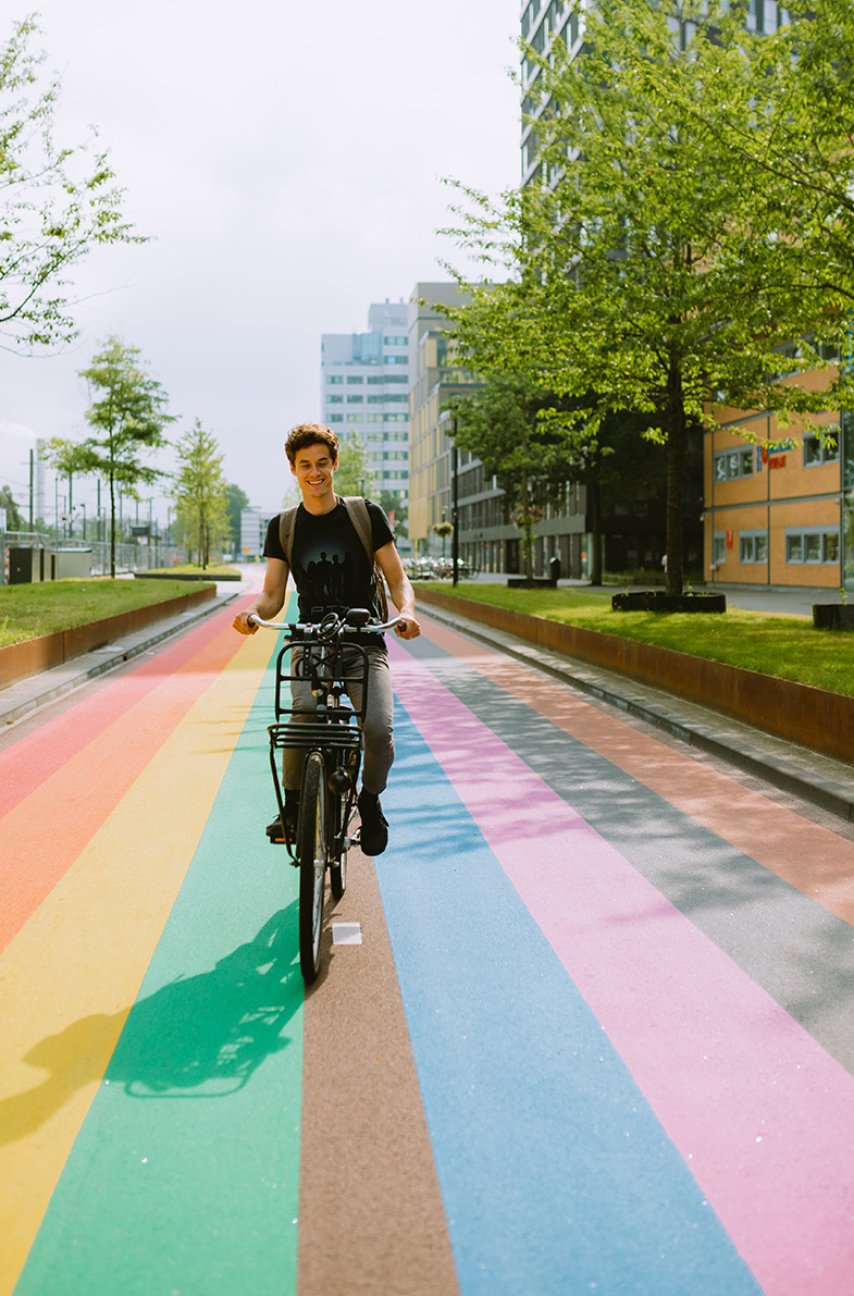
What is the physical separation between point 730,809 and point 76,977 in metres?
4.51

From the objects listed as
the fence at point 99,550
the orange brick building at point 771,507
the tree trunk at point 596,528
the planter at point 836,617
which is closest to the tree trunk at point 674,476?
the planter at point 836,617

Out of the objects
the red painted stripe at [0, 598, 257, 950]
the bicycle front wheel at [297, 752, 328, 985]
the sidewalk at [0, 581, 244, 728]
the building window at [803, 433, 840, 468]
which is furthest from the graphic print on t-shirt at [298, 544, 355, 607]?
the building window at [803, 433, 840, 468]

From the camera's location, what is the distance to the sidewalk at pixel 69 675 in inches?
484

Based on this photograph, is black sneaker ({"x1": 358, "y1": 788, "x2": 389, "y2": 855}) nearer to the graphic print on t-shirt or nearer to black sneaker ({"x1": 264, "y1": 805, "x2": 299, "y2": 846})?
black sneaker ({"x1": 264, "y1": 805, "x2": 299, "y2": 846})

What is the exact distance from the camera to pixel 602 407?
23844 millimetres

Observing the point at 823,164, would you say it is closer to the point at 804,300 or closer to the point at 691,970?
the point at 804,300

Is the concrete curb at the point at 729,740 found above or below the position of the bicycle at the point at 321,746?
below

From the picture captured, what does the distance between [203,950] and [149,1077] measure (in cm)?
123

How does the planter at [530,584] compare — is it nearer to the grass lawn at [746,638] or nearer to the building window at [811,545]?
the building window at [811,545]

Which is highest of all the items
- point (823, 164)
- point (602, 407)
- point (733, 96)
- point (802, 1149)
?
point (733, 96)

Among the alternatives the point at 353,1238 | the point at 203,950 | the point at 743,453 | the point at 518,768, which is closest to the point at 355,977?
the point at 203,950

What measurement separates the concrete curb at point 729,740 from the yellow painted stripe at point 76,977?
3822 millimetres

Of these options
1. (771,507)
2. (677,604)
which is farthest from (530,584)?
(677,604)

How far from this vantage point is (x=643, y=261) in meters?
21.8
